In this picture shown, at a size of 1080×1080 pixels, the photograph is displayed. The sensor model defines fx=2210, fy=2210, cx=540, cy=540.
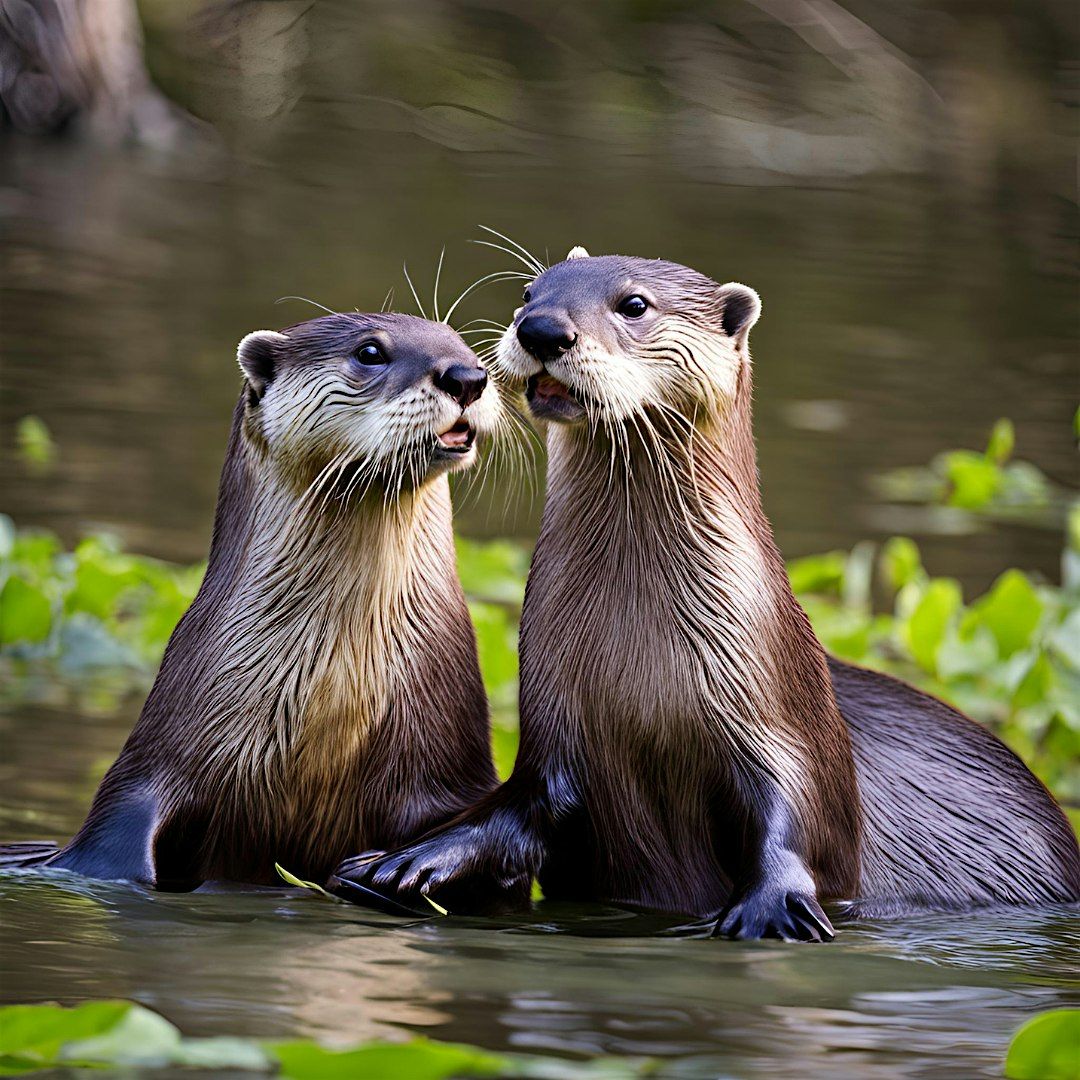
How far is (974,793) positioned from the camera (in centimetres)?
359

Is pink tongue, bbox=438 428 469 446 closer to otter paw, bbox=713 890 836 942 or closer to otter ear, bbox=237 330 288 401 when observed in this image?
otter ear, bbox=237 330 288 401

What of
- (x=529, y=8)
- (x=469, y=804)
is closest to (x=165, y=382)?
(x=469, y=804)

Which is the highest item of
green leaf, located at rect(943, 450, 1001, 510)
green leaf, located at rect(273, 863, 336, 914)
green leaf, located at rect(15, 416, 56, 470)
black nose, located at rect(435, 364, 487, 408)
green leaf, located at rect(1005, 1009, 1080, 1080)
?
green leaf, located at rect(943, 450, 1001, 510)

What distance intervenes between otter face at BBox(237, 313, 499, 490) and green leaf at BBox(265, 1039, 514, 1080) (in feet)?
4.73

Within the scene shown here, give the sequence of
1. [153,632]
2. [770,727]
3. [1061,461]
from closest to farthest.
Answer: [770,727]
[153,632]
[1061,461]

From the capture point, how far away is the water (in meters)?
2.61

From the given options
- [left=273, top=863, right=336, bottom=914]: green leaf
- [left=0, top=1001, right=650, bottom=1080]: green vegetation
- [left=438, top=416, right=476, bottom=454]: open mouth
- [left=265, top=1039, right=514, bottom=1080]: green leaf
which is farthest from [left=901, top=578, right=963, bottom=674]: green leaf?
[left=265, top=1039, right=514, bottom=1080]: green leaf

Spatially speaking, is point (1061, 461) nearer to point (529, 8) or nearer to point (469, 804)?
point (469, 804)

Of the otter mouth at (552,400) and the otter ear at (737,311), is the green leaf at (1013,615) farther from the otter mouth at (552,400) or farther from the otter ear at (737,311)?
the otter mouth at (552,400)

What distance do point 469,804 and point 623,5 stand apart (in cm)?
1520

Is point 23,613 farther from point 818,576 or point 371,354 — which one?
point 818,576

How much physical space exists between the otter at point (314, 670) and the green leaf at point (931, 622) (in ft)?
6.14

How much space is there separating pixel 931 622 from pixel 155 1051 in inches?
133

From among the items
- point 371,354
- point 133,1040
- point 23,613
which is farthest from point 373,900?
point 23,613
